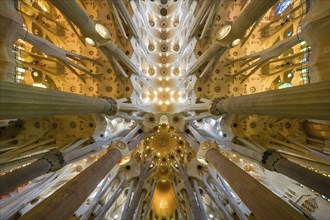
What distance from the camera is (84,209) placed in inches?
561

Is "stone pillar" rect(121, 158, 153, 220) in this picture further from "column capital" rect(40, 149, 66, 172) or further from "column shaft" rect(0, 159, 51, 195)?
"column shaft" rect(0, 159, 51, 195)

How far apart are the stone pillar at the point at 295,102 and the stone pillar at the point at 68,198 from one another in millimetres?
6636

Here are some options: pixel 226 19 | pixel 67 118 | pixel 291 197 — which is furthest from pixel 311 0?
pixel 67 118

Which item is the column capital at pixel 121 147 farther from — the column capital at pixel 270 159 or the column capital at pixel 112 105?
the column capital at pixel 270 159

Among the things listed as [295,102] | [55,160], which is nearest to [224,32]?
[295,102]

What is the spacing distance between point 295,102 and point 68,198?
22.8 ft

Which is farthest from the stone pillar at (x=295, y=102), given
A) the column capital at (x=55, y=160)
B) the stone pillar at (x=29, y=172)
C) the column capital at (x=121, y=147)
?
the column capital at (x=55, y=160)

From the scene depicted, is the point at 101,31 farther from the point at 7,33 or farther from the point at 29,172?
the point at 29,172

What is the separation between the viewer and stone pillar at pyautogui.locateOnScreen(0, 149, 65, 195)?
6.49m

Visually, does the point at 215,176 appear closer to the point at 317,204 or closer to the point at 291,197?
the point at 291,197

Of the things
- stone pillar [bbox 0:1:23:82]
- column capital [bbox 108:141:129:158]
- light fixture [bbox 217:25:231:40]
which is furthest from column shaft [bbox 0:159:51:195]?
light fixture [bbox 217:25:231:40]

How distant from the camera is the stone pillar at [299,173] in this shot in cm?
680

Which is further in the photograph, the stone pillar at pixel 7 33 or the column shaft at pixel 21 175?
the stone pillar at pixel 7 33

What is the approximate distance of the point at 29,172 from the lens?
7.84m
